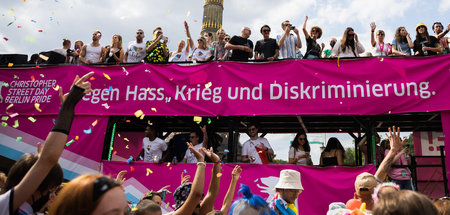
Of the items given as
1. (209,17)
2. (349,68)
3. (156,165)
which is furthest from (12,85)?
(209,17)

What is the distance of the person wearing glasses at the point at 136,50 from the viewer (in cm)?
834

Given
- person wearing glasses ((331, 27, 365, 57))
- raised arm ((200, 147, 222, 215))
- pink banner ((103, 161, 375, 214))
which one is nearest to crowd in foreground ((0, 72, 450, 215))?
raised arm ((200, 147, 222, 215))

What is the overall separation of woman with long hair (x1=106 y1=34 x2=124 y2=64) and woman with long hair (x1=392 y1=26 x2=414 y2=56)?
6014 millimetres

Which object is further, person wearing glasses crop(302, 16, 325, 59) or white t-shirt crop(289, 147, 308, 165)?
person wearing glasses crop(302, 16, 325, 59)

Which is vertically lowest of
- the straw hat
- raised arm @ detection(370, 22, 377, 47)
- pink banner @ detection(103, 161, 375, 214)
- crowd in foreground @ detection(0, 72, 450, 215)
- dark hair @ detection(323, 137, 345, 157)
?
pink banner @ detection(103, 161, 375, 214)

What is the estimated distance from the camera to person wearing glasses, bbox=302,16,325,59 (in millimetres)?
7586

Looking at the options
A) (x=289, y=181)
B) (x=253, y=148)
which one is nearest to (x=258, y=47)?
(x=253, y=148)

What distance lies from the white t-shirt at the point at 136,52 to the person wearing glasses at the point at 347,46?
14.1 ft

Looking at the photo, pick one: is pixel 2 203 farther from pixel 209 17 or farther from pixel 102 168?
pixel 209 17

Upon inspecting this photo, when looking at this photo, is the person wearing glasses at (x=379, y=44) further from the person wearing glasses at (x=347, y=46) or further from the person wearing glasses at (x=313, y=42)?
the person wearing glasses at (x=313, y=42)

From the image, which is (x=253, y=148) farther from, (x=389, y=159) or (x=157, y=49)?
(x=389, y=159)

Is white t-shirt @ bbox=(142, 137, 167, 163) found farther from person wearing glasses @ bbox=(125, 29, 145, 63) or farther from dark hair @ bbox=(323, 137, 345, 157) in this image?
dark hair @ bbox=(323, 137, 345, 157)

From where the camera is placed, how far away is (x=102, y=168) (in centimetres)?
748

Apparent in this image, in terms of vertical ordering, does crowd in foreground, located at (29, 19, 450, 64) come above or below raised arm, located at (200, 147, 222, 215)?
above
